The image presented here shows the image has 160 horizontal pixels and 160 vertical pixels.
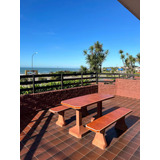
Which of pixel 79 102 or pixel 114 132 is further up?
pixel 79 102

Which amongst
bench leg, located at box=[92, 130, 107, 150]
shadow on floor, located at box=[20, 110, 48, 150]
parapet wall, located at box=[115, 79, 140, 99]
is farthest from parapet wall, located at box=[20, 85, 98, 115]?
bench leg, located at box=[92, 130, 107, 150]

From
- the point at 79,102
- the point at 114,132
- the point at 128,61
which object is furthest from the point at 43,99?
the point at 128,61

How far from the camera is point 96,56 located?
46.6 feet

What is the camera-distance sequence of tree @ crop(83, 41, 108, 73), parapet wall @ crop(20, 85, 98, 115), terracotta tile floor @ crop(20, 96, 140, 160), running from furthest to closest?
1. tree @ crop(83, 41, 108, 73)
2. parapet wall @ crop(20, 85, 98, 115)
3. terracotta tile floor @ crop(20, 96, 140, 160)

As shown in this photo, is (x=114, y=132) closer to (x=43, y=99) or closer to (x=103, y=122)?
(x=103, y=122)

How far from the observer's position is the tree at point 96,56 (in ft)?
45.8

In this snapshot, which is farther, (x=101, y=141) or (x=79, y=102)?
(x=79, y=102)

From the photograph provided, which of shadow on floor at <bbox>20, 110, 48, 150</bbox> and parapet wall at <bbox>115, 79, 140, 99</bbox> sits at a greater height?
parapet wall at <bbox>115, 79, 140, 99</bbox>

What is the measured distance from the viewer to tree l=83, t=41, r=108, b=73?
45.8 ft

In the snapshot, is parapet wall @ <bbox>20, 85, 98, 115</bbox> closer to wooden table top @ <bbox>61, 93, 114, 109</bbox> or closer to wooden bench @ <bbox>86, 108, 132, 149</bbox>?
wooden table top @ <bbox>61, 93, 114, 109</bbox>

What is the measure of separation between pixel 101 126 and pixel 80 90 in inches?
150

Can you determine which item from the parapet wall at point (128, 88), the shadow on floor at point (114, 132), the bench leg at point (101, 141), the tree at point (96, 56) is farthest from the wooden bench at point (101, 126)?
the tree at point (96, 56)
